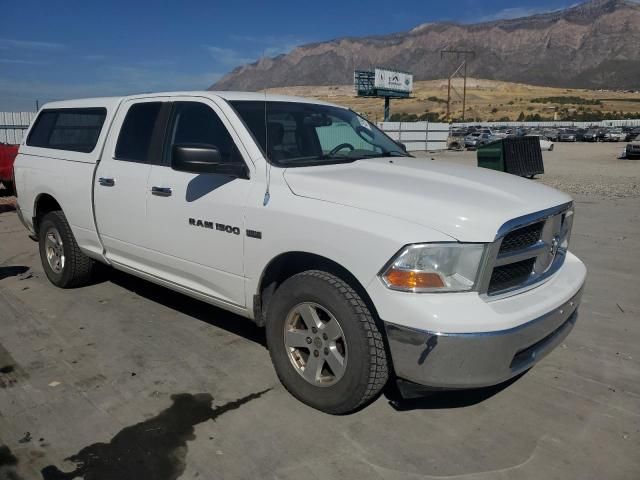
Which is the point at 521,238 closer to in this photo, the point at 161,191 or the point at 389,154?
the point at 389,154

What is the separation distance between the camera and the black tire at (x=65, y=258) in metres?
5.49

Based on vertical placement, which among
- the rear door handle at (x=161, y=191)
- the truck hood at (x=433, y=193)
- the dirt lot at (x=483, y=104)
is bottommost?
the rear door handle at (x=161, y=191)

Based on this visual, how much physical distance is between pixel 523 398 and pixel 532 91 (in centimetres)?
17043

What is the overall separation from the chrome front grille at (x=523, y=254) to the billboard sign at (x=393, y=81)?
42.3 metres

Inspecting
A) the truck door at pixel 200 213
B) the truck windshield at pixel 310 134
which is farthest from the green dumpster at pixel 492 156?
the truck door at pixel 200 213

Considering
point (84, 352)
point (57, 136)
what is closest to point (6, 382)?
point (84, 352)

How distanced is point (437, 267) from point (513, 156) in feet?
52.5

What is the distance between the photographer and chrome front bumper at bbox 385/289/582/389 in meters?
2.80

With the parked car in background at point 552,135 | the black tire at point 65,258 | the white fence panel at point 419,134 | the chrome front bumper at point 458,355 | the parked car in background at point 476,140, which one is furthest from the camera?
the parked car in background at point 552,135

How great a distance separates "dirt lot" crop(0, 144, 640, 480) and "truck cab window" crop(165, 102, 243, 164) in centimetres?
147

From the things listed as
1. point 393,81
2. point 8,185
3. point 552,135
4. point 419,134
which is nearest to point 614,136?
point 552,135

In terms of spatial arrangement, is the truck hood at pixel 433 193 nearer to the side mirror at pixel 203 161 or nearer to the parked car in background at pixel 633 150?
the side mirror at pixel 203 161

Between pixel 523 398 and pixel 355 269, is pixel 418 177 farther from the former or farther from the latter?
pixel 523 398

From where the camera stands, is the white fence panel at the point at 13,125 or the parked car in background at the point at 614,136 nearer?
the white fence panel at the point at 13,125
